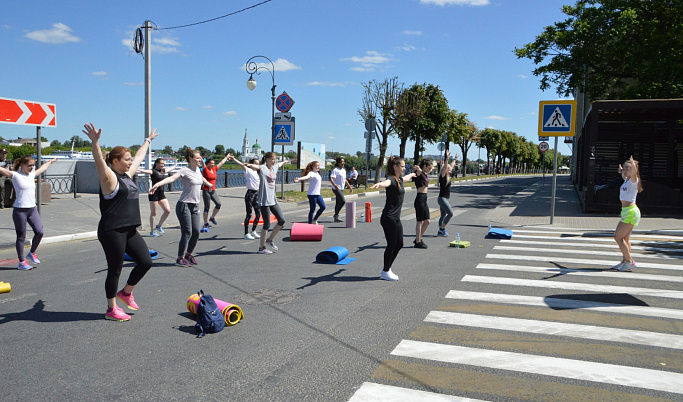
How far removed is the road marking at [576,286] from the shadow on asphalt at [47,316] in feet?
16.0

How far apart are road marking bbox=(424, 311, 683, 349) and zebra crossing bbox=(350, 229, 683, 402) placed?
0.03 ft

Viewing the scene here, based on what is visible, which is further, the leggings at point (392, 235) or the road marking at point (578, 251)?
the road marking at point (578, 251)

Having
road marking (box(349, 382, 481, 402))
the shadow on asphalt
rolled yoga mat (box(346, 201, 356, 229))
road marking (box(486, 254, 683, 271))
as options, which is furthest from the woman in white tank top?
the shadow on asphalt

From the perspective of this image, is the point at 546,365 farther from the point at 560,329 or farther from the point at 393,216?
the point at 393,216

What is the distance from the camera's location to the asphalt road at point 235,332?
368 centimetres

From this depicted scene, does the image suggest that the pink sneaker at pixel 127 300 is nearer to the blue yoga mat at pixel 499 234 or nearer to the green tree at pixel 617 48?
the blue yoga mat at pixel 499 234

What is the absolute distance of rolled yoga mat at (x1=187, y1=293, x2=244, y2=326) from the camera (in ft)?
16.6

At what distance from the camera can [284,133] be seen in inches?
784

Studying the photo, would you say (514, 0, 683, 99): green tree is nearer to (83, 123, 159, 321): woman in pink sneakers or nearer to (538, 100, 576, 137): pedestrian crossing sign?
(538, 100, 576, 137): pedestrian crossing sign

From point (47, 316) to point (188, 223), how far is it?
2892 mm

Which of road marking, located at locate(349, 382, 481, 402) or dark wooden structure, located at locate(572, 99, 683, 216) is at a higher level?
dark wooden structure, located at locate(572, 99, 683, 216)

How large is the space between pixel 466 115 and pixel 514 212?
143ft

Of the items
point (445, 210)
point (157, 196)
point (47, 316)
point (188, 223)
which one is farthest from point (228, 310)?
point (445, 210)

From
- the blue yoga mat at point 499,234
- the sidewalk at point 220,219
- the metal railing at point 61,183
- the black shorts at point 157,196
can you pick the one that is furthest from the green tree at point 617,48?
the metal railing at point 61,183
